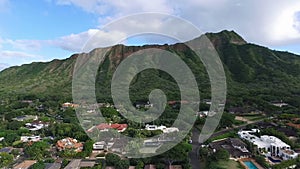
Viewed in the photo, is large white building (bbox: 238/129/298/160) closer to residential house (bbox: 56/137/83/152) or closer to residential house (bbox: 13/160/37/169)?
residential house (bbox: 56/137/83/152)

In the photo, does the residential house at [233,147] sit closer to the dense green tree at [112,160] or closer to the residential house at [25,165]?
the dense green tree at [112,160]

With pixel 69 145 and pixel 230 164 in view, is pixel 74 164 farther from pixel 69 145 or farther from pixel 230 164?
pixel 230 164

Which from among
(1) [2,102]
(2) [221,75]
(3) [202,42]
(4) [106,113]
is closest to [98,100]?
(4) [106,113]

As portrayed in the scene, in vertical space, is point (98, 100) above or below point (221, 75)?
below

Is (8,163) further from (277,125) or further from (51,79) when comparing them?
(51,79)

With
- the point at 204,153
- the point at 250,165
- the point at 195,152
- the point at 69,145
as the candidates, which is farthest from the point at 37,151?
the point at 250,165

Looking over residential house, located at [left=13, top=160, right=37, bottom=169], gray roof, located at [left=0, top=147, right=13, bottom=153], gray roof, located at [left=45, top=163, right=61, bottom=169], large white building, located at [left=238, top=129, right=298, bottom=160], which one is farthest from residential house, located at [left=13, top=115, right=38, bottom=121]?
large white building, located at [left=238, top=129, right=298, bottom=160]

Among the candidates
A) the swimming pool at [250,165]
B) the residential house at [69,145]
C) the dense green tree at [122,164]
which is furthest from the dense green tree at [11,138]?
the swimming pool at [250,165]
